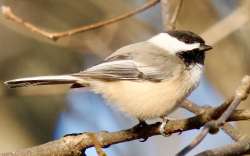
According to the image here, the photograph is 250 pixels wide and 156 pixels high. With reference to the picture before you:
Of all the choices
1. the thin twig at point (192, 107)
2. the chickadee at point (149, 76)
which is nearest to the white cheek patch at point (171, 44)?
the chickadee at point (149, 76)

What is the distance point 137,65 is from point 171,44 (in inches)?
7.4

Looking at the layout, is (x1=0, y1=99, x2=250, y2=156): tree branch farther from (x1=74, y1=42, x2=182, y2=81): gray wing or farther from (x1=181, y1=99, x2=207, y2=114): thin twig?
(x1=74, y1=42, x2=182, y2=81): gray wing

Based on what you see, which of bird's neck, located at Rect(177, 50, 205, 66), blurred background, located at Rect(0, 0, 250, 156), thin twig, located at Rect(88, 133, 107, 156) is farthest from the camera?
blurred background, located at Rect(0, 0, 250, 156)

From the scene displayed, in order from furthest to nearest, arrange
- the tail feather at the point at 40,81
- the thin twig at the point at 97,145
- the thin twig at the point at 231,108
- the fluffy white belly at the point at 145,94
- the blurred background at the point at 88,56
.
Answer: the blurred background at the point at 88,56
the fluffy white belly at the point at 145,94
the tail feather at the point at 40,81
the thin twig at the point at 97,145
the thin twig at the point at 231,108

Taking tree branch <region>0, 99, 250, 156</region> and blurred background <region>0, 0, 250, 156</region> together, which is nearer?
tree branch <region>0, 99, 250, 156</region>

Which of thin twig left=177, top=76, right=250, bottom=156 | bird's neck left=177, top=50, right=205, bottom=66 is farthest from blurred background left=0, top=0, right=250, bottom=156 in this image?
thin twig left=177, top=76, right=250, bottom=156

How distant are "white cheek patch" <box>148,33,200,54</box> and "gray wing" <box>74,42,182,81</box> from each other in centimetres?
3

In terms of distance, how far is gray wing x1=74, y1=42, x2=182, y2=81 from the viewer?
76.2 inches

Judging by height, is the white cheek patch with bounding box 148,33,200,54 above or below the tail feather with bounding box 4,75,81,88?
above

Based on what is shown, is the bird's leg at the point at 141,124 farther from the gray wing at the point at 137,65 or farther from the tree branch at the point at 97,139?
the gray wing at the point at 137,65

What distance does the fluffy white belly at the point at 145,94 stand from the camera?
1890 millimetres

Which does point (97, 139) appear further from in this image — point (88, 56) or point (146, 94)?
point (88, 56)

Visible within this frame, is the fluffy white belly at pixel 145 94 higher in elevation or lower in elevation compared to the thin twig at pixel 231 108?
higher

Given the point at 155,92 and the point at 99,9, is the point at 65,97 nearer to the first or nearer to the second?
the point at 99,9
